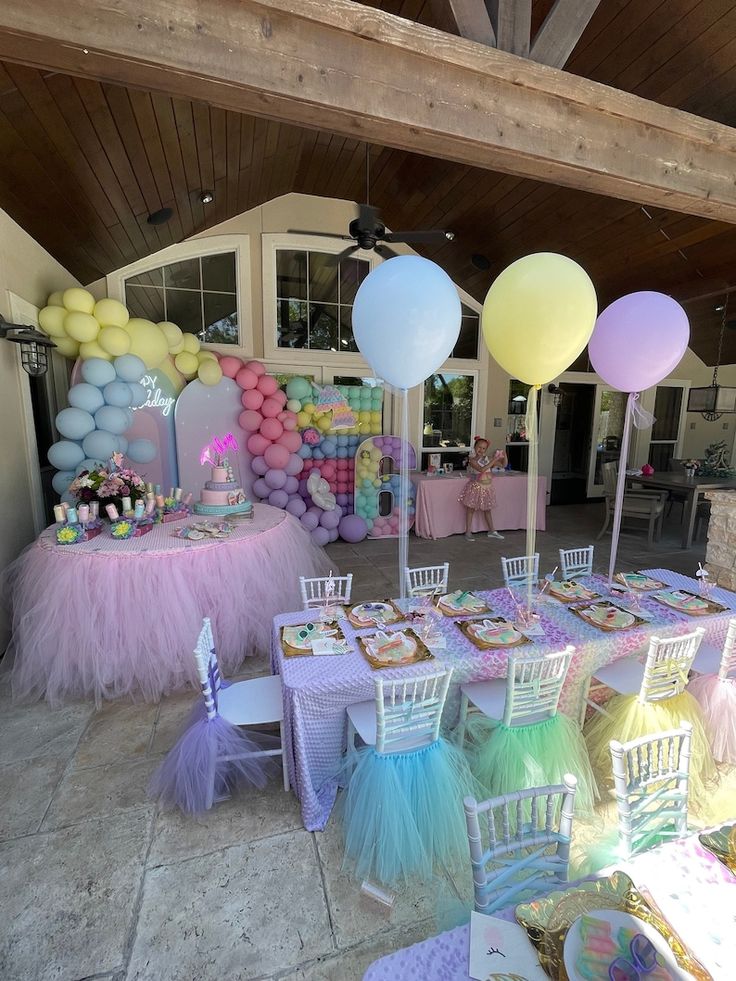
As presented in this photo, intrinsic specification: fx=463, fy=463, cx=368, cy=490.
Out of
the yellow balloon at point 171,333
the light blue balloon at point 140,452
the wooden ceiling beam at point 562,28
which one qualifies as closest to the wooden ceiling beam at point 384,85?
the wooden ceiling beam at point 562,28

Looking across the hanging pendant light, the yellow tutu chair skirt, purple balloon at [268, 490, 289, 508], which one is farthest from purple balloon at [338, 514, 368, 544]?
the hanging pendant light

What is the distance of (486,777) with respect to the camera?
201 centimetres

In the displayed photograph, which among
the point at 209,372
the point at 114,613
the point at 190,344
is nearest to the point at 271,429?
the point at 209,372

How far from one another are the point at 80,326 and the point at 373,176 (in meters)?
3.79

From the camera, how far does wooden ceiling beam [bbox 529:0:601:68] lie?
6.68 feet

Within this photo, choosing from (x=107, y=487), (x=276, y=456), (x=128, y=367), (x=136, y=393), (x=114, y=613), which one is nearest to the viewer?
(x=114, y=613)

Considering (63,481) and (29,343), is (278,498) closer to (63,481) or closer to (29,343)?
(63,481)

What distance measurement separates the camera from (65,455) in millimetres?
3723

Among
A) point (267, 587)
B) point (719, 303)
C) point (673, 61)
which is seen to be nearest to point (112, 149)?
point (267, 587)

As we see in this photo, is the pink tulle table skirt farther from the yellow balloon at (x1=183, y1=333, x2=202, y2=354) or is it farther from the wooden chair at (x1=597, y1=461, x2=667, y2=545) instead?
the wooden chair at (x1=597, y1=461, x2=667, y2=545)

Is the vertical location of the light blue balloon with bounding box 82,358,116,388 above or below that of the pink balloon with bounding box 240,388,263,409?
above

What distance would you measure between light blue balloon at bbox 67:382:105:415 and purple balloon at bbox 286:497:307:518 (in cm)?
223

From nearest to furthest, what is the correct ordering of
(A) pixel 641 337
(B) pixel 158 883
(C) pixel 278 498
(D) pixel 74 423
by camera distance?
1. (B) pixel 158 883
2. (A) pixel 641 337
3. (D) pixel 74 423
4. (C) pixel 278 498

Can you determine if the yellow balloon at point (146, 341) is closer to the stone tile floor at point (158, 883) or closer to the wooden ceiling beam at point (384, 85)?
the wooden ceiling beam at point (384, 85)
